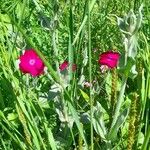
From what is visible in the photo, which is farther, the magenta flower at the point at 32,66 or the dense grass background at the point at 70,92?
the magenta flower at the point at 32,66

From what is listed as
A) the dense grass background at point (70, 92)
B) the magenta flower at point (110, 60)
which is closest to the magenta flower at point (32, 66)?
the dense grass background at point (70, 92)

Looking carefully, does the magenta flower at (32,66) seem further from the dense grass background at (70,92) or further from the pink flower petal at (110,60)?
the pink flower petal at (110,60)

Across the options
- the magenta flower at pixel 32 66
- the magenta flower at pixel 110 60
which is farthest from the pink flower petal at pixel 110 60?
the magenta flower at pixel 32 66

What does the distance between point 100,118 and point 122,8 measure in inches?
40.2

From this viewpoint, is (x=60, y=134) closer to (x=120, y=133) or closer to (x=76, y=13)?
(x=120, y=133)

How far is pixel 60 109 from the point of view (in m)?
1.33

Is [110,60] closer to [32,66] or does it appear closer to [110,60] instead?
[110,60]

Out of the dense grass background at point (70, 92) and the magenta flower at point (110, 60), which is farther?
the magenta flower at point (110, 60)

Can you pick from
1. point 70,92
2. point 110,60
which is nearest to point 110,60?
point 110,60

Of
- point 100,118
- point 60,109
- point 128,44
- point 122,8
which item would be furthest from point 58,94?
point 122,8

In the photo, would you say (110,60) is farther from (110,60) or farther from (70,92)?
(70,92)

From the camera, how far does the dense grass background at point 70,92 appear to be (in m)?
1.01

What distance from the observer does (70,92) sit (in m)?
1.26

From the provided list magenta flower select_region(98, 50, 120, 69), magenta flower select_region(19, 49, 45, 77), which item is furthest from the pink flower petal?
magenta flower select_region(19, 49, 45, 77)
